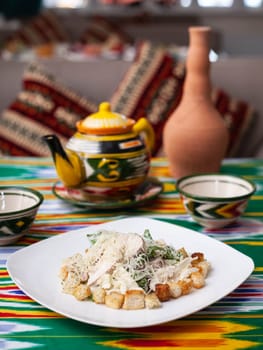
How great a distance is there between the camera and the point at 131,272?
2.59 feet

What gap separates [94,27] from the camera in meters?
5.25

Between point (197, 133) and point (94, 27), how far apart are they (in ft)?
13.6

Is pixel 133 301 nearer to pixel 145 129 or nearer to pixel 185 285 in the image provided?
pixel 185 285

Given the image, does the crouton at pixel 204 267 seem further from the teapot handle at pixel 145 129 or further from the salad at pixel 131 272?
the teapot handle at pixel 145 129

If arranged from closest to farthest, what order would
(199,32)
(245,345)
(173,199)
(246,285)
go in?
1. (245,345)
2. (246,285)
3. (173,199)
4. (199,32)

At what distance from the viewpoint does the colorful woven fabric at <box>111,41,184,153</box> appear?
219 centimetres

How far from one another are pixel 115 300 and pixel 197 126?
0.66 m

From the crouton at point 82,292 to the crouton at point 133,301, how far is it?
52mm

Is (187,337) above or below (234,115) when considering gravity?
above

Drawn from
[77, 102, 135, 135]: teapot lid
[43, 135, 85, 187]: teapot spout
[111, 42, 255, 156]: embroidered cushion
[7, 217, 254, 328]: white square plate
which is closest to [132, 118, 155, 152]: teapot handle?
[77, 102, 135, 135]: teapot lid

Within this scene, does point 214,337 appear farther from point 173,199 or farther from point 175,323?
point 173,199

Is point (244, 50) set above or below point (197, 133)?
below

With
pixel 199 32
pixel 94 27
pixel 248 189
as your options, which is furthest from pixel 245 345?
pixel 94 27

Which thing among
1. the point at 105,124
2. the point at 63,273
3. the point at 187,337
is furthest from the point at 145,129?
the point at 187,337
